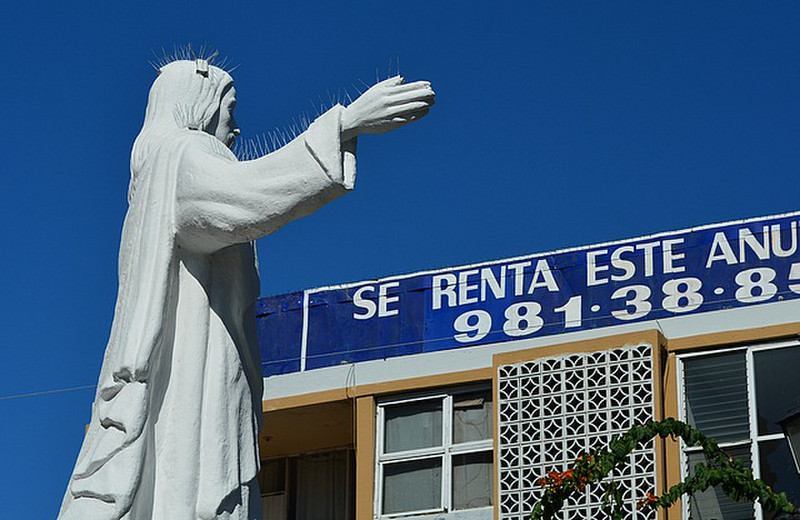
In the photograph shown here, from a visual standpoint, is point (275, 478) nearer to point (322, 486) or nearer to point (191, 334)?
point (322, 486)

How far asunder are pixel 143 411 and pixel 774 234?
17872mm

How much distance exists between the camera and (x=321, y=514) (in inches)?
1075

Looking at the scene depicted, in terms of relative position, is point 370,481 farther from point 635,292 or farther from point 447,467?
point 635,292

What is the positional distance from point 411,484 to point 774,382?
5.05m

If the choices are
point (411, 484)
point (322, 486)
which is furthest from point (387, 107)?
point (322, 486)

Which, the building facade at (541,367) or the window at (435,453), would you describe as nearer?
the building facade at (541,367)

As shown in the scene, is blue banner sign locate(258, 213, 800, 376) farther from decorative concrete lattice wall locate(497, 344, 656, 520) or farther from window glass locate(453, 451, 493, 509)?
window glass locate(453, 451, 493, 509)

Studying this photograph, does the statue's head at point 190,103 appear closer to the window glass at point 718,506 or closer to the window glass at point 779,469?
the window glass at point 779,469

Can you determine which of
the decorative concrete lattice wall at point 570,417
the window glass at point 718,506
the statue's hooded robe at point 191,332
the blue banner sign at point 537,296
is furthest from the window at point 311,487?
the statue's hooded robe at point 191,332

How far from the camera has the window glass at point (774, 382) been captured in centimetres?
2278

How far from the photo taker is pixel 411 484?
25188 mm

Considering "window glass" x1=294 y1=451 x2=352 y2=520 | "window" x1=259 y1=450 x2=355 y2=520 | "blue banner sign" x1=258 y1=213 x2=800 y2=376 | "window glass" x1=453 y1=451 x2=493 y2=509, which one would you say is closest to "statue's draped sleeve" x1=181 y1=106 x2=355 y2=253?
"blue banner sign" x1=258 y1=213 x2=800 y2=376

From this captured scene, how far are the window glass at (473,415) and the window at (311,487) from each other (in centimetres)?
262

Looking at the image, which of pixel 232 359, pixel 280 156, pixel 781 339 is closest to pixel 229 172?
pixel 280 156
